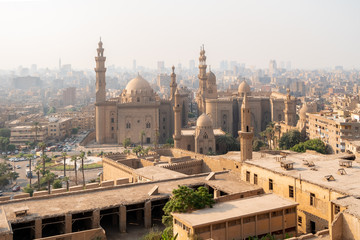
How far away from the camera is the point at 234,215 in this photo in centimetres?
2095

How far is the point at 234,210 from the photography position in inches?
859

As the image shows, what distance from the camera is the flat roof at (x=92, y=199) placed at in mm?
22750

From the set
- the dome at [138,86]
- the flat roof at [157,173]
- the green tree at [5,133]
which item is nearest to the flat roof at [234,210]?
the flat roof at [157,173]

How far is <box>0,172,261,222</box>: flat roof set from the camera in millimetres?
22750

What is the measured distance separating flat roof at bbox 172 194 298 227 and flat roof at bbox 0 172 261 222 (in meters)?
3.66

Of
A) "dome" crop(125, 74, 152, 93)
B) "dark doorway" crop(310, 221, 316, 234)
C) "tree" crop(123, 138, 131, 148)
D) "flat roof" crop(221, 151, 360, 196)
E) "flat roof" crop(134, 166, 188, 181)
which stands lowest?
"dark doorway" crop(310, 221, 316, 234)

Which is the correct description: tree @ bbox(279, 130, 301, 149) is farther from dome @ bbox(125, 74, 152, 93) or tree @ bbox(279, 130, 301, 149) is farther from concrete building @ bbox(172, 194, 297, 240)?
concrete building @ bbox(172, 194, 297, 240)

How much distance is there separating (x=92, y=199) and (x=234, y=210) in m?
8.01

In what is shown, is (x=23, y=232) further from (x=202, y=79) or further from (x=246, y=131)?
(x=202, y=79)

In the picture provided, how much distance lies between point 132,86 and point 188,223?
52.4 m

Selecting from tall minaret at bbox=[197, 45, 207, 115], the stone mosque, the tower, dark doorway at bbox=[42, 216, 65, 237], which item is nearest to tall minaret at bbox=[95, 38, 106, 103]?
the stone mosque

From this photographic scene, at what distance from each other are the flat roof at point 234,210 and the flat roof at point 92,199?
3.66m

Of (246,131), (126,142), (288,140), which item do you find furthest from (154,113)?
(246,131)

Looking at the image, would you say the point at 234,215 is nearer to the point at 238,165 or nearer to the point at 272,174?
the point at 272,174
